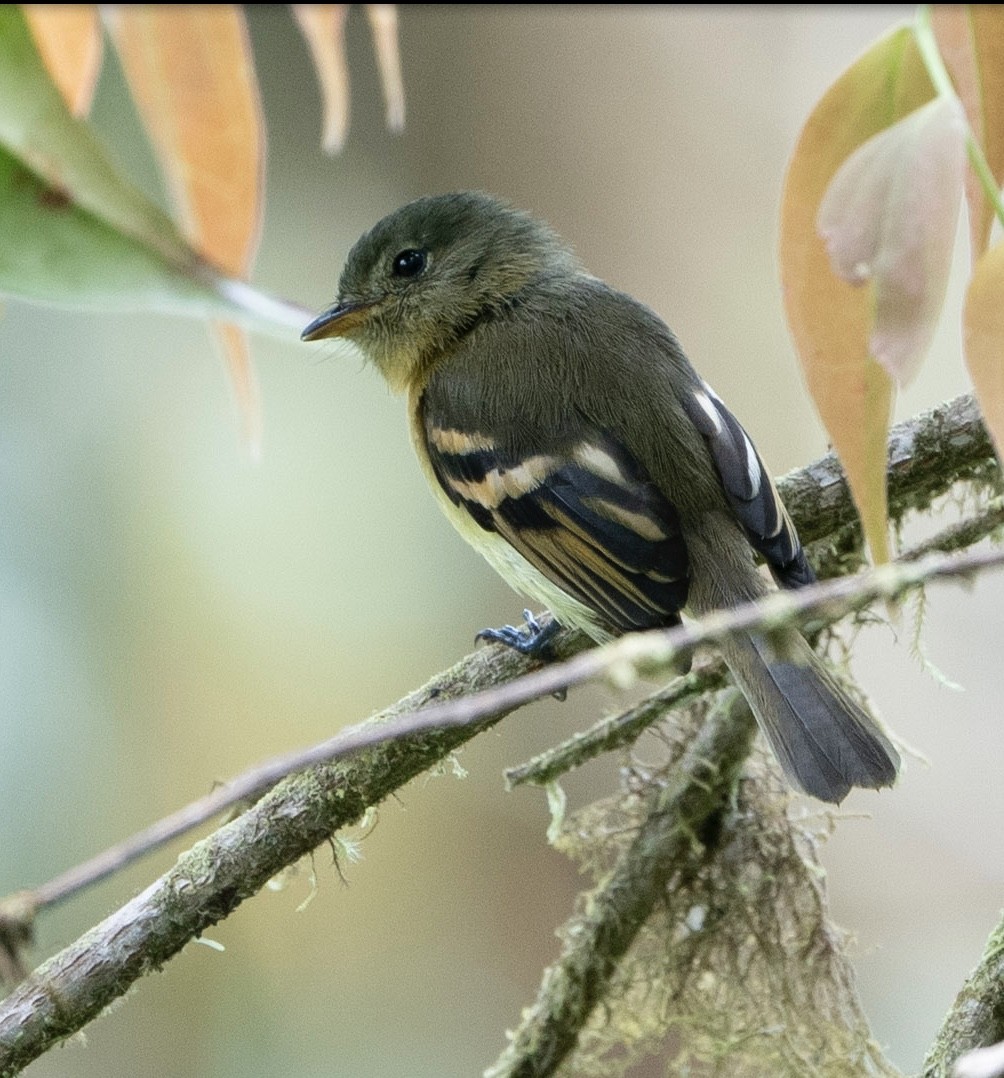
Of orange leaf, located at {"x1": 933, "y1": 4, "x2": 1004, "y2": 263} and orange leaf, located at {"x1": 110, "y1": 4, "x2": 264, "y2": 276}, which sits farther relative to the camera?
orange leaf, located at {"x1": 933, "y1": 4, "x2": 1004, "y2": 263}

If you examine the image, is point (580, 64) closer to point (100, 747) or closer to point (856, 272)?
point (100, 747)

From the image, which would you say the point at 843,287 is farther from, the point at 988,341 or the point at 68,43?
the point at 68,43

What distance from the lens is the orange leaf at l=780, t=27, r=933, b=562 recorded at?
0.93 m

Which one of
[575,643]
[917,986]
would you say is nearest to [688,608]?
[575,643]

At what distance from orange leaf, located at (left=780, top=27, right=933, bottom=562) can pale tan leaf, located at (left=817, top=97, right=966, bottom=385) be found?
121 millimetres

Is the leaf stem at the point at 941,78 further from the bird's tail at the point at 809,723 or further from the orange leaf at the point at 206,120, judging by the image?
the bird's tail at the point at 809,723

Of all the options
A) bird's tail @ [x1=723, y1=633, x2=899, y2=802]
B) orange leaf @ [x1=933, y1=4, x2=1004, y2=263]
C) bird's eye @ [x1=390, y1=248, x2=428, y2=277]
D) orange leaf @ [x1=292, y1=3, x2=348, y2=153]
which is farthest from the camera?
bird's eye @ [x1=390, y1=248, x2=428, y2=277]

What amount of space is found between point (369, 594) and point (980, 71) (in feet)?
11.7

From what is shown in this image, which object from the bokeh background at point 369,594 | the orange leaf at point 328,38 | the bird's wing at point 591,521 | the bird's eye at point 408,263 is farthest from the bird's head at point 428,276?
the orange leaf at point 328,38

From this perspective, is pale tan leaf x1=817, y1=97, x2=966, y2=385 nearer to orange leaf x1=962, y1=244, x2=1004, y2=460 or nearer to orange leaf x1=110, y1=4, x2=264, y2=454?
orange leaf x1=962, y1=244, x2=1004, y2=460

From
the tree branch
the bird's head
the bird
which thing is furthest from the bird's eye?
the tree branch

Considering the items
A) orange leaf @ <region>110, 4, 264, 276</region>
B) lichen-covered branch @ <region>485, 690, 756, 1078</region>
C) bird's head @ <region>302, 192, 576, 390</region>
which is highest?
bird's head @ <region>302, 192, 576, 390</region>

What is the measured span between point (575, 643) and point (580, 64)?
3.16 meters

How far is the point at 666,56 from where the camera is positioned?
492 cm
